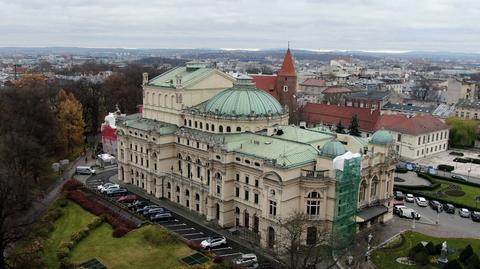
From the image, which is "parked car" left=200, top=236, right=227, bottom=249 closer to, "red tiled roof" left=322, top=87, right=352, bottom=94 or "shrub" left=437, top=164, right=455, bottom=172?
"shrub" left=437, top=164, right=455, bottom=172

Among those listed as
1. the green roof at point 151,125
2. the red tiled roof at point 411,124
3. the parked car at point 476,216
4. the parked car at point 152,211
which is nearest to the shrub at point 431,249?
the parked car at point 476,216

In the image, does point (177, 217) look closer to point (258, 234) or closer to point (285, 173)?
point (258, 234)

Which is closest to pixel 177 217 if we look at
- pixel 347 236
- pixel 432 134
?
pixel 347 236

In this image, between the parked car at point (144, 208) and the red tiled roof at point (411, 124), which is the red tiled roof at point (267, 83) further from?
the parked car at point (144, 208)

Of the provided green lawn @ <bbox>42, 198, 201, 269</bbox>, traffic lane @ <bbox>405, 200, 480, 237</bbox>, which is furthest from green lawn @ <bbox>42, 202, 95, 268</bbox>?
traffic lane @ <bbox>405, 200, 480, 237</bbox>

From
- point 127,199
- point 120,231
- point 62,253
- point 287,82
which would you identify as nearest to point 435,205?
point 120,231
